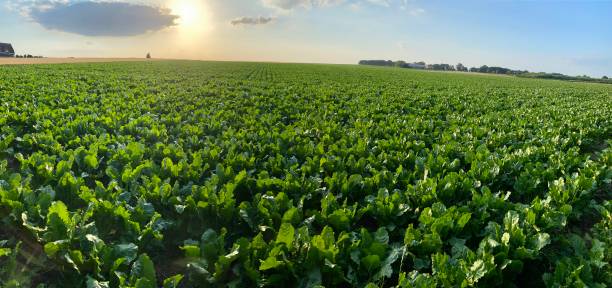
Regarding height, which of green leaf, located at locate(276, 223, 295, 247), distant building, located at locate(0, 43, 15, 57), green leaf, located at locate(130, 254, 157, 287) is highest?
distant building, located at locate(0, 43, 15, 57)

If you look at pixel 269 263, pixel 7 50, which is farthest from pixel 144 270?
pixel 7 50

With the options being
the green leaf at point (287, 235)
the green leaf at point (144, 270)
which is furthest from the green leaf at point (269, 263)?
the green leaf at point (144, 270)

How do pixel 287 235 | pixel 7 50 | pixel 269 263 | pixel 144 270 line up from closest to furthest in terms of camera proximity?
pixel 144 270 → pixel 269 263 → pixel 287 235 → pixel 7 50

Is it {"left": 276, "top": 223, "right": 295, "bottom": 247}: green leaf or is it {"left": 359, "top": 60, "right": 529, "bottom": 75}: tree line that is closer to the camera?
{"left": 276, "top": 223, "right": 295, "bottom": 247}: green leaf

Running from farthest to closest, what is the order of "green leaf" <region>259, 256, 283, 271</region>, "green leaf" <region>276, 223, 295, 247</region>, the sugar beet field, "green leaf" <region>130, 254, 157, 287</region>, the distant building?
1. the distant building
2. "green leaf" <region>276, 223, 295, 247</region>
3. the sugar beet field
4. "green leaf" <region>259, 256, 283, 271</region>
5. "green leaf" <region>130, 254, 157, 287</region>

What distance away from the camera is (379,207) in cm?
477

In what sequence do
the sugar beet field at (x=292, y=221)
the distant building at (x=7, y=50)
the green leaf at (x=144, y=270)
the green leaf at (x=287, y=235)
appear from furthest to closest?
the distant building at (x=7, y=50) → the green leaf at (x=287, y=235) → the sugar beet field at (x=292, y=221) → the green leaf at (x=144, y=270)

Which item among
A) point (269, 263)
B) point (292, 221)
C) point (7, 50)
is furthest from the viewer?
point (7, 50)

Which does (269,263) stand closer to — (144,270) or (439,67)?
(144,270)

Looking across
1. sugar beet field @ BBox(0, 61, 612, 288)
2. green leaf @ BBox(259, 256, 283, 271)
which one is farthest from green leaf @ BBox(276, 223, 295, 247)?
green leaf @ BBox(259, 256, 283, 271)

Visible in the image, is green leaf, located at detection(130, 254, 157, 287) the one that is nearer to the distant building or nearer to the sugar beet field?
the sugar beet field

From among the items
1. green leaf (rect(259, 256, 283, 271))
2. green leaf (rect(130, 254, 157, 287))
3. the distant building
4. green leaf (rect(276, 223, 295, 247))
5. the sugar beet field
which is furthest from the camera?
the distant building

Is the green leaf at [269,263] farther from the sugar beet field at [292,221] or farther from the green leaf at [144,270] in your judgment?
the green leaf at [144,270]

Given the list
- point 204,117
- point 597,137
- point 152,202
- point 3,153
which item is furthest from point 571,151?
point 3,153
